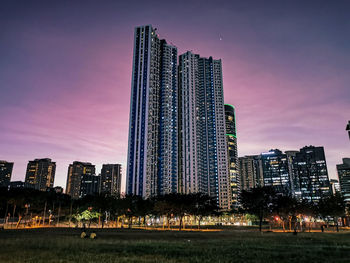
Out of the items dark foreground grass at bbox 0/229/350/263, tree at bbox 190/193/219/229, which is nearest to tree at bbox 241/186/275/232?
tree at bbox 190/193/219/229

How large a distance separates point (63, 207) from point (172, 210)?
63.6 meters

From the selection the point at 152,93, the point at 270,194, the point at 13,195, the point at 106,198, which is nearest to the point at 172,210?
the point at 106,198

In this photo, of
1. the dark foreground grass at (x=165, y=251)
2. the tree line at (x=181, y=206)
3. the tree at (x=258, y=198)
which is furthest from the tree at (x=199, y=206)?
the dark foreground grass at (x=165, y=251)

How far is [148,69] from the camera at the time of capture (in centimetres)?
19712

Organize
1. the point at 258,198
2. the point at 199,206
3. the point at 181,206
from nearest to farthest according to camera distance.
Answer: the point at 258,198 < the point at 181,206 < the point at 199,206

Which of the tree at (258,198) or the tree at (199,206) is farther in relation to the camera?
the tree at (199,206)

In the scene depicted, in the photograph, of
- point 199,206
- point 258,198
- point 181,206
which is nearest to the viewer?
point 258,198

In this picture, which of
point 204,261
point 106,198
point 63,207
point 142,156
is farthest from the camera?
point 142,156

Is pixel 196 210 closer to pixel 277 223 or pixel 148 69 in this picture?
pixel 277 223

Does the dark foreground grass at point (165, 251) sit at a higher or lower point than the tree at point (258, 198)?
lower

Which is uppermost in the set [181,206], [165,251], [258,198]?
[258,198]

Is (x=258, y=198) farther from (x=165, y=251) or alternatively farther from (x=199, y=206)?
(x=165, y=251)

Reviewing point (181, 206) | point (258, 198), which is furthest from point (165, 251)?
point (181, 206)

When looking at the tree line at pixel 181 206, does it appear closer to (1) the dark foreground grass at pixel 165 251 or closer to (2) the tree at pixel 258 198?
(2) the tree at pixel 258 198
